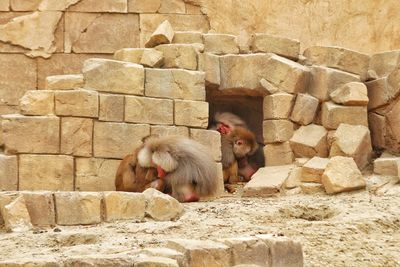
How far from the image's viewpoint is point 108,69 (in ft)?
31.4

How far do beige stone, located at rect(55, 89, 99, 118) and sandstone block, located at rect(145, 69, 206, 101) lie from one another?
27.9 inches

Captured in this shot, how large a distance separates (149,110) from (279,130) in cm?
156

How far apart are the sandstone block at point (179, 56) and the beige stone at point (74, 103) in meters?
1.10

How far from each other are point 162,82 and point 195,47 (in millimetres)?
634

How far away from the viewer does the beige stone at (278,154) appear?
10.1 meters

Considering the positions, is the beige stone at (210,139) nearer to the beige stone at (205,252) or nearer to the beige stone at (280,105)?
the beige stone at (280,105)

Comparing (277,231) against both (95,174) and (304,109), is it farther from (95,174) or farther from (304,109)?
(304,109)

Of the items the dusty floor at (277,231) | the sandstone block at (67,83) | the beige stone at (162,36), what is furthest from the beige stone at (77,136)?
the dusty floor at (277,231)

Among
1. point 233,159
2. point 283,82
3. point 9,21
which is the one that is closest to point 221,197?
point 233,159

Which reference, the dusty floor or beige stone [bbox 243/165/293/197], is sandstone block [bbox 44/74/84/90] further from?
beige stone [bbox 243/165/293/197]

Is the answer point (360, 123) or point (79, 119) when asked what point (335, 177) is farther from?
point (79, 119)

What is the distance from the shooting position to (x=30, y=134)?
9.26 meters

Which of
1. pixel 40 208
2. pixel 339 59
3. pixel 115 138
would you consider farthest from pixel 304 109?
pixel 40 208

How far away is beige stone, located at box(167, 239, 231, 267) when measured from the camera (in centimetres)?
535
